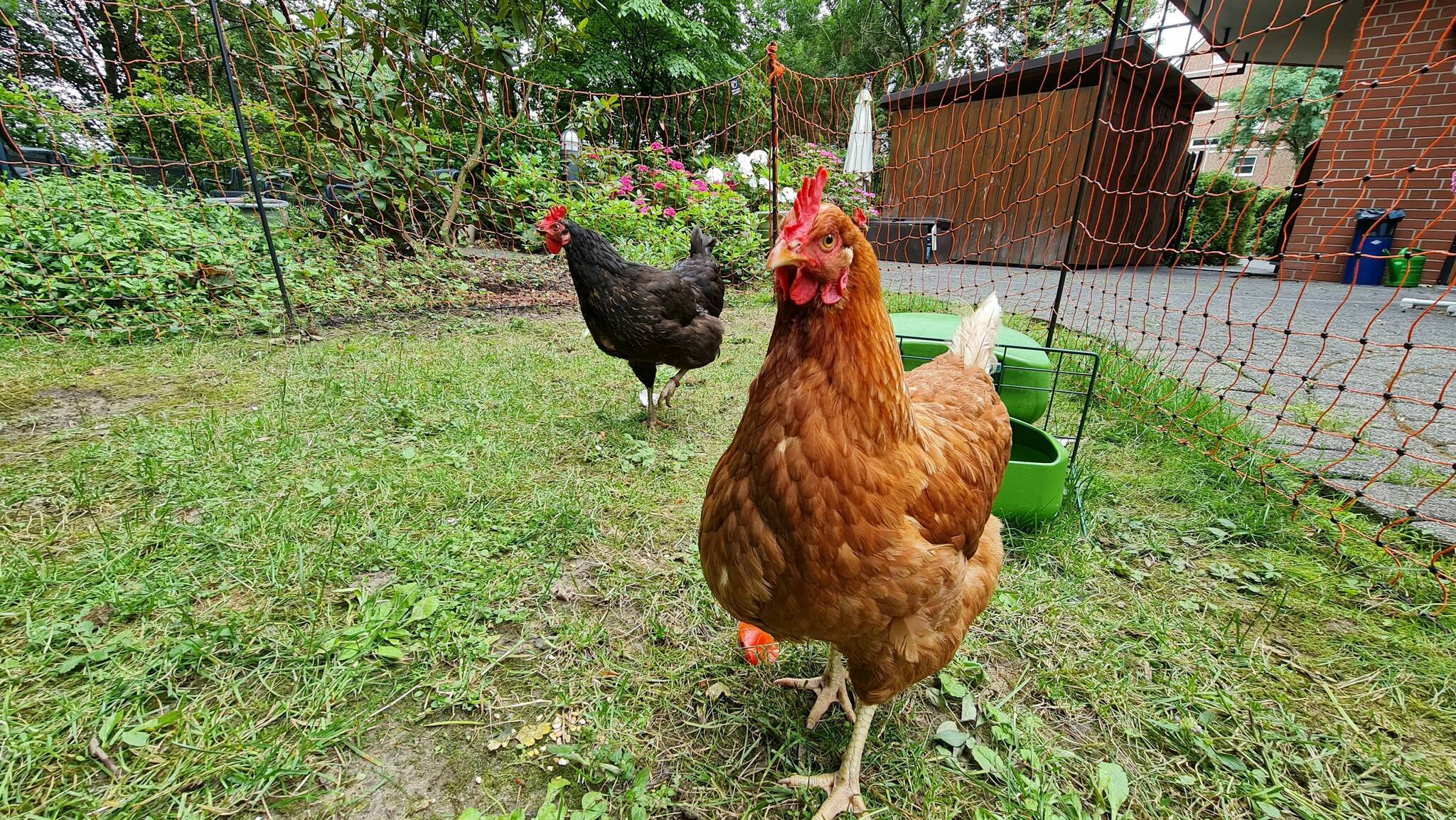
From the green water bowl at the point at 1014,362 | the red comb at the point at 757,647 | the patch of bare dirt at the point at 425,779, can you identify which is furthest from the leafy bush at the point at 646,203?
the patch of bare dirt at the point at 425,779

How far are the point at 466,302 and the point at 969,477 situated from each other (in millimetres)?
6287

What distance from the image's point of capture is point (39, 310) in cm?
403

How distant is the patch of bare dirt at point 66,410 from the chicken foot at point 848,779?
410 cm

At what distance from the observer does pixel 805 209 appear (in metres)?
1.16

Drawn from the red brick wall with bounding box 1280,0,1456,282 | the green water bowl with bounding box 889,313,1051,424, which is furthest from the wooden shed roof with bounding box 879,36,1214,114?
the green water bowl with bounding box 889,313,1051,424

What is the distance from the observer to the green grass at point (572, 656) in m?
1.31

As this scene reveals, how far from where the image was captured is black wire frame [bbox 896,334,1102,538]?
237 cm

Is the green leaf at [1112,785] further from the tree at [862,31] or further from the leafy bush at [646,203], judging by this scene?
the tree at [862,31]

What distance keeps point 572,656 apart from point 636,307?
2120 millimetres

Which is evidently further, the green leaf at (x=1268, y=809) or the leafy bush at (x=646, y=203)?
the leafy bush at (x=646, y=203)

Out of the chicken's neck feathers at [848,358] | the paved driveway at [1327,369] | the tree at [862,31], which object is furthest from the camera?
the tree at [862,31]

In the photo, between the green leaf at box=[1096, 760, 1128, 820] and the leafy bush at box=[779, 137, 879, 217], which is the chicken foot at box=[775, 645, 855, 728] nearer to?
the green leaf at box=[1096, 760, 1128, 820]

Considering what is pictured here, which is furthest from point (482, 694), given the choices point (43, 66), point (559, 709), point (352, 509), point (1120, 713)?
point (43, 66)

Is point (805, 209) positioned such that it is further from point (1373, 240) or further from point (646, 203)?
point (1373, 240)
